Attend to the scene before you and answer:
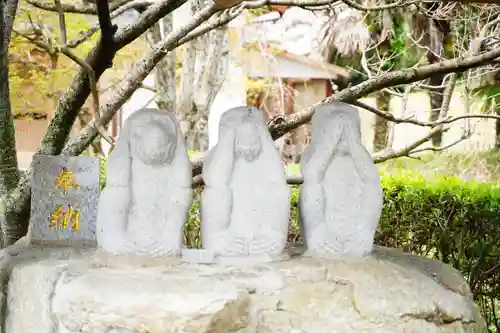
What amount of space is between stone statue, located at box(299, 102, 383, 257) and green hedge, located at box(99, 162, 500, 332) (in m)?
1.74

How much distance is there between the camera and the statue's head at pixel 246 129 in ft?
9.96

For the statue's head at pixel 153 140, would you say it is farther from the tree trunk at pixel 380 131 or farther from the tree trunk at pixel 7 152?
the tree trunk at pixel 380 131

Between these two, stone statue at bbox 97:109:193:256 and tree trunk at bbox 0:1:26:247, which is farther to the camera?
tree trunk at bbox 0:1:26:247

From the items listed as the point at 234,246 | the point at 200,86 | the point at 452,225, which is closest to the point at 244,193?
the point at 234,246

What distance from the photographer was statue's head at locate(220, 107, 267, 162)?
9.96 ft

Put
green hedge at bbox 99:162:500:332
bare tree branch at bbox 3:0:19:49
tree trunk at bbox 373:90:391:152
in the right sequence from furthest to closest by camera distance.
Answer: tree trunk at bbox 373:90:391:152
green hedge at bbox 99:162:500:332
bare tree branch at bbox 3:0:19:49

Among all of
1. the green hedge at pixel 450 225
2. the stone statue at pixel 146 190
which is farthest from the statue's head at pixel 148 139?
the green hedge at pixel 450 225

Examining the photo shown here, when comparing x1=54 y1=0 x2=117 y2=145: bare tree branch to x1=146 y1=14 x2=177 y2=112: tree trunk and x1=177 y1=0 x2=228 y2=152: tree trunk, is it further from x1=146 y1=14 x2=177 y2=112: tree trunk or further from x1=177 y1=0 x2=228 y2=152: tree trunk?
x1=177 y1=0 x2=228 y2=152: tree trunk

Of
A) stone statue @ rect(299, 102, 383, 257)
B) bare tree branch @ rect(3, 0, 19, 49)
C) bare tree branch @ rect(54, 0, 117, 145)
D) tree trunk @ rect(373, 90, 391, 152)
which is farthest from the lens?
tree trunk @ rect(373, 90, 391, 152)

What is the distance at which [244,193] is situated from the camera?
304 centimetres

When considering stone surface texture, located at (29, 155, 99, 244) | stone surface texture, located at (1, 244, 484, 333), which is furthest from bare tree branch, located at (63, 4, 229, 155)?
stone surface texture, located at (1, 244, 484, 333)

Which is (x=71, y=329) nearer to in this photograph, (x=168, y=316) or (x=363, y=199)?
(x=168, y=316)

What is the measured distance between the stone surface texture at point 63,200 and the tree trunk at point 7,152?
0.57m

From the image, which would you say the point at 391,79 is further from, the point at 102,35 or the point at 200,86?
the point at 200,86
